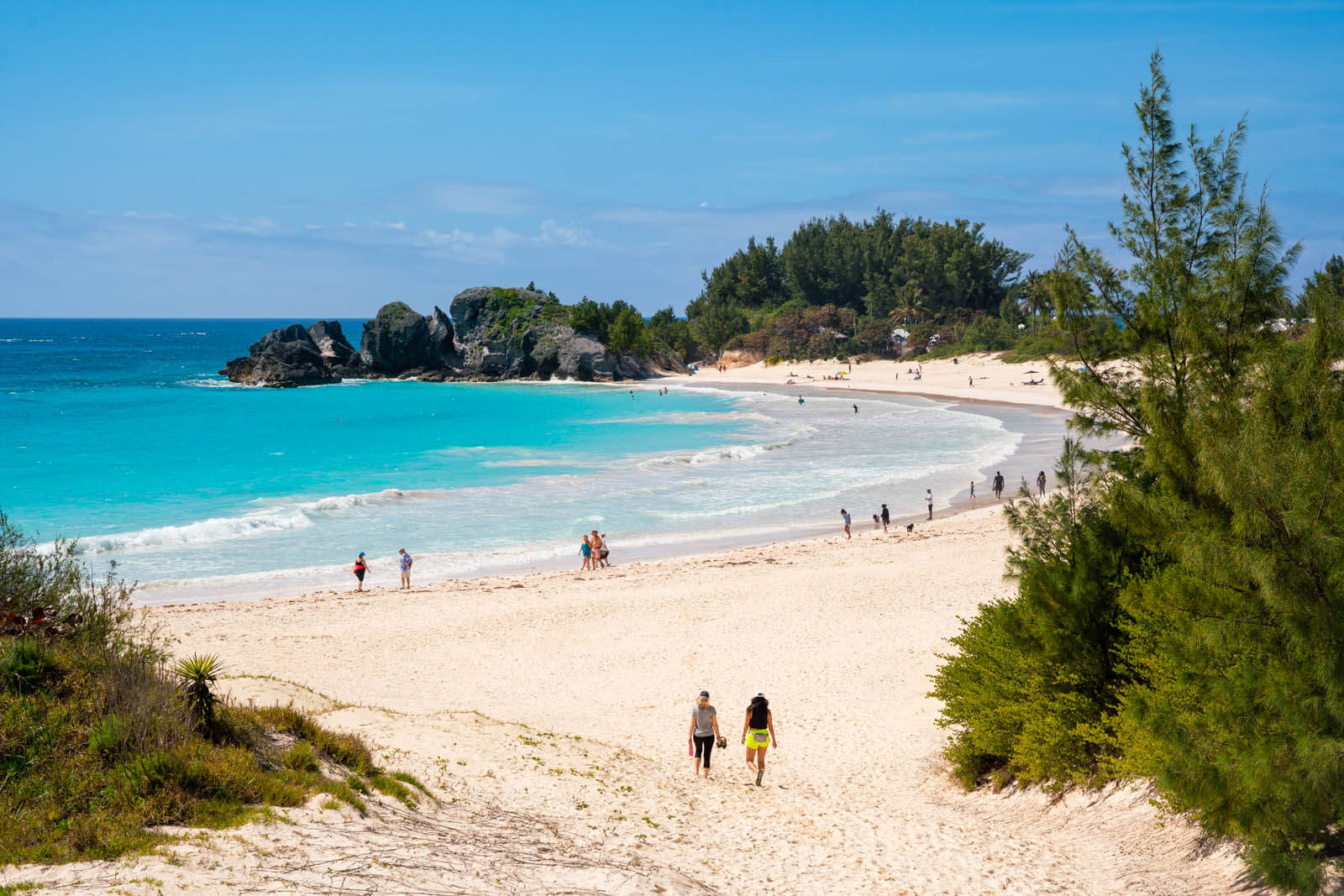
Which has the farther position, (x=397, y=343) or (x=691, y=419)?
(x=397, y=343)

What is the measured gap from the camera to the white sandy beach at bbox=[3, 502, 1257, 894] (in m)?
6.46

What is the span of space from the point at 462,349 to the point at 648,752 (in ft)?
315

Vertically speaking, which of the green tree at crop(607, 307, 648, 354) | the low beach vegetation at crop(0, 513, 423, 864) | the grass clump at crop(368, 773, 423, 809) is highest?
the green tree at crop(607, 307, 648, 354)

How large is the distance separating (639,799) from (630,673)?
6783 millimetres

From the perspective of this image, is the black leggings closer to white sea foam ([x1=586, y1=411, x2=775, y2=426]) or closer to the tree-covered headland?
white sea foam ([x1=586, y1=411, x2=775, y2=426])

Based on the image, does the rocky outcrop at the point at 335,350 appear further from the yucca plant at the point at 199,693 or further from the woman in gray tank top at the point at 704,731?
the yucca plant at the point at 199,693

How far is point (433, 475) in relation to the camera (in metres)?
40.6

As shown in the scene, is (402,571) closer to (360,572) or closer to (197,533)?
(360,572)

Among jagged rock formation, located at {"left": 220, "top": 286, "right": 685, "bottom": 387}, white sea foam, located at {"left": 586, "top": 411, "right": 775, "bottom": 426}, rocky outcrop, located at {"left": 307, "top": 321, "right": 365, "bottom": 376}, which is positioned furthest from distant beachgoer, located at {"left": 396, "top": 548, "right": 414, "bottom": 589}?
rocky outcrop, located at {"left": 307, "top": 321, "right": 365, "bottom": 376}

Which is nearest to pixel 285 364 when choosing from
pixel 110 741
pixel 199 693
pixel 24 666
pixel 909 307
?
pixel 909 307

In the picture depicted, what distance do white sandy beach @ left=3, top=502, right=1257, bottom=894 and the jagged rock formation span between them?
75482 millimetres

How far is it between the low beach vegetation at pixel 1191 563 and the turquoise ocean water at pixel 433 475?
18336mm

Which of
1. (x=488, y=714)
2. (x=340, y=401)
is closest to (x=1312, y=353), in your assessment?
(x=488, y=714)

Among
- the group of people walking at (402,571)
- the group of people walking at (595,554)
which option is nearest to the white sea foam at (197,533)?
the group of people walking at (402,571)
